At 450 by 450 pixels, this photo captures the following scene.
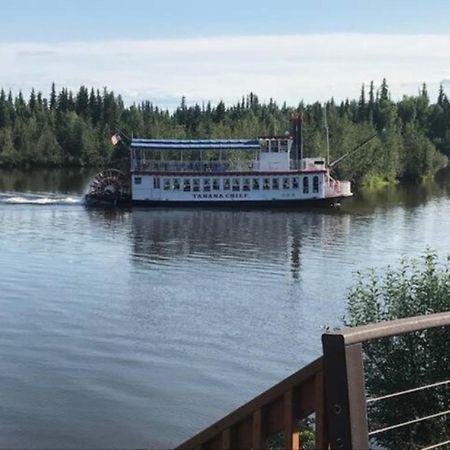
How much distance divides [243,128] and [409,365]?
277 feet

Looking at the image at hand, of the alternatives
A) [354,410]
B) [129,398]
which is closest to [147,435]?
[129,398]

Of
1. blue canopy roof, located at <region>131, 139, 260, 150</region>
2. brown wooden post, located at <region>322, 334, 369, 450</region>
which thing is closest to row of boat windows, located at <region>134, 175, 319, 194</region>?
blue canopy roof, located at <region>131, 139, 260, 150</region>

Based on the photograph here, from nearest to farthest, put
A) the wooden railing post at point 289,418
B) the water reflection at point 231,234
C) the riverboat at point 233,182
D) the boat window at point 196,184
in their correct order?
1. the wooden railing post at point 289,418
2. the water reflection at point 231,234
3. the riverboat at point 233,182
4. the boat window at point 196,184

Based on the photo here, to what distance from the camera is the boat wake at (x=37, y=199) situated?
201 ft

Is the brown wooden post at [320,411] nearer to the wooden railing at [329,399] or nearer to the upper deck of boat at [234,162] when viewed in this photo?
the wooden railing at [329,399]

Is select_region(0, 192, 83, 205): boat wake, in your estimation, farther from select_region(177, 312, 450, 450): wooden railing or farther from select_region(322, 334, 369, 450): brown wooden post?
select_region(322, 334, 369, 450): brown wooden post

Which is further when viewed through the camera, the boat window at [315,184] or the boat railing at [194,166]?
Answer: the boat railing at [194,166]

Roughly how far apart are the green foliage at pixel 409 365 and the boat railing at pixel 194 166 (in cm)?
4812

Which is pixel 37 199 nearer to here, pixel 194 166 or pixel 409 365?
pixel 194 166

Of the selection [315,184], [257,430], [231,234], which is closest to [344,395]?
[257,430]

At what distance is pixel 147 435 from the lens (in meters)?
15.9

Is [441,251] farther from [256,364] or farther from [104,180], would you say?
[104,180]

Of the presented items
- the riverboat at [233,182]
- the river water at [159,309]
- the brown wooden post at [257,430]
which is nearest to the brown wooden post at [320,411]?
the brown wooden post at [257,430]

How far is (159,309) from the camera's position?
26.7 metres
